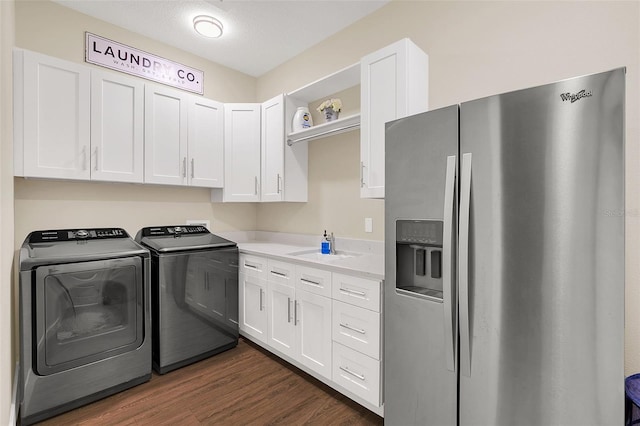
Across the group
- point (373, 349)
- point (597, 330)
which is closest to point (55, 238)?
point (373, 349)

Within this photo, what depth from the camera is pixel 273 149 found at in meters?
3.12

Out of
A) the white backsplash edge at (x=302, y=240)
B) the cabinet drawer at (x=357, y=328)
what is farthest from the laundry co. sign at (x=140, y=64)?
the cabinet drawer at (x=357, y=328)

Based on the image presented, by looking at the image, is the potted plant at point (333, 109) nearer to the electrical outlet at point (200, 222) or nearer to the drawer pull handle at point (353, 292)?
the drawer pull handle at point (353, 292)

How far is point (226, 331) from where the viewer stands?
276 centimetres

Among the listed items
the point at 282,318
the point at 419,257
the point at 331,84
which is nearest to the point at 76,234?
the point at 282,318

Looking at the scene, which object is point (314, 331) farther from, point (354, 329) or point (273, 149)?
point (273, 149)

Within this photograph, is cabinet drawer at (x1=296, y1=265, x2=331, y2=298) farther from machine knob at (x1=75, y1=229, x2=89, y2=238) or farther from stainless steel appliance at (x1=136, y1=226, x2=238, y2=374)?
machine knob at (x1=75, y1=229, x2=89, y2=238)

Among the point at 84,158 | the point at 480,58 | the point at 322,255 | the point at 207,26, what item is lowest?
the point at 322,255

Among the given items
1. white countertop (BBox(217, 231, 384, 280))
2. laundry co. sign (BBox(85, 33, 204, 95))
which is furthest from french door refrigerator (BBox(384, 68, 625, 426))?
laundry co. sign (BBox(85, 33, 204, 95))

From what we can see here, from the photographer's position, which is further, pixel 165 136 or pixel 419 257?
pixel 165 136

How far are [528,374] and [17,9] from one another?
3958 mm

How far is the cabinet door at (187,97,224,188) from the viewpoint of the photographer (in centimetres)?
298

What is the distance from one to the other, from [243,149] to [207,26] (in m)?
1.14

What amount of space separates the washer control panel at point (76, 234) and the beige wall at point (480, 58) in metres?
1.65
